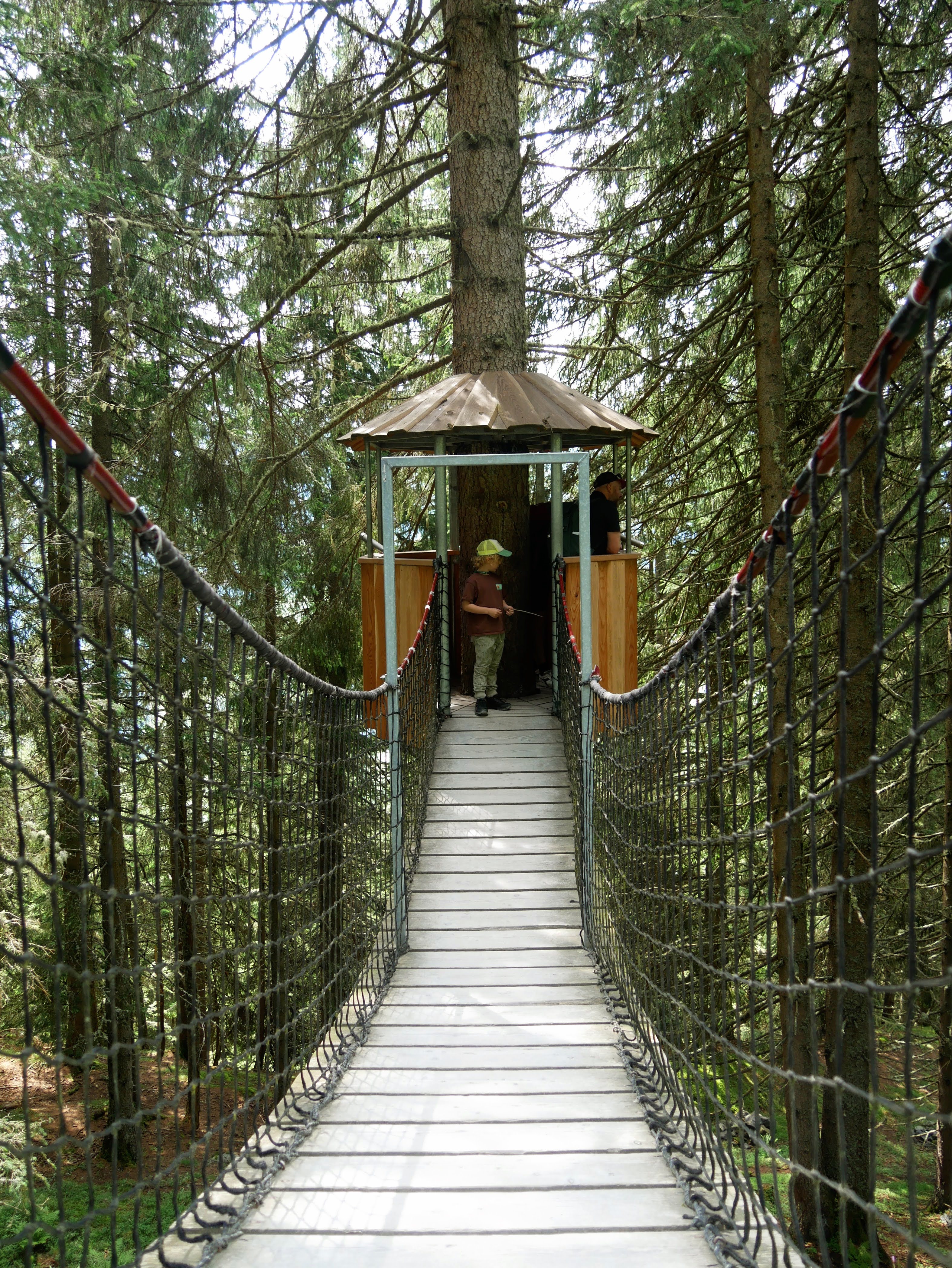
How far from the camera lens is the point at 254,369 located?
771 centimetres

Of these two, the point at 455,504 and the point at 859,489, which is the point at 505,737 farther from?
the point at 859,489

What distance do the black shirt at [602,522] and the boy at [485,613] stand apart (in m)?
0.54

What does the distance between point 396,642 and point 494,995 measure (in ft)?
5.23

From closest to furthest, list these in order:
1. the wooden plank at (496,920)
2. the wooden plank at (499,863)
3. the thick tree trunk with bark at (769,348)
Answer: the wooden plank at (496,920) → the wooden plank at (499,863) → the thick tree trunk with bark at (769,348)

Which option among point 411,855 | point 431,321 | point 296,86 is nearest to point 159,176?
point 296,86

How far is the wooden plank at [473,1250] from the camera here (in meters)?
2.01

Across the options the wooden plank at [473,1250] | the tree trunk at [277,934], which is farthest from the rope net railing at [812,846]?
the tree trunk at [277,934]

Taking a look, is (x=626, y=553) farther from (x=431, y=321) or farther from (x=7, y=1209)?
(x=7, y=1209)

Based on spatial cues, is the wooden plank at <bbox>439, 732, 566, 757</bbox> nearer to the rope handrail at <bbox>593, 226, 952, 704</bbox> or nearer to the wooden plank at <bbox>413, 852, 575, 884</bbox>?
the wooden plank at <bbox>413, 852, 575, 884</bbox>

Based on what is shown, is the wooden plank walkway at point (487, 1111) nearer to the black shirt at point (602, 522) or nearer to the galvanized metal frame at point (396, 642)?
the galvanized metal frame at point (396, 642)

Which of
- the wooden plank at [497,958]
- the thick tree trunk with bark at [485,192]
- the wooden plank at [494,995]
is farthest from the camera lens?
the thick tree trunk with bark at [485,192]

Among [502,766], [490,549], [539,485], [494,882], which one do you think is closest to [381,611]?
[490,549]

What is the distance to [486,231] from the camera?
22.7 ft

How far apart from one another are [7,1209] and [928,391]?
8408mm
